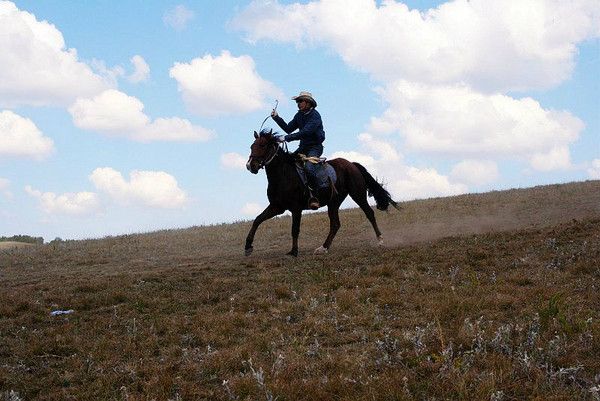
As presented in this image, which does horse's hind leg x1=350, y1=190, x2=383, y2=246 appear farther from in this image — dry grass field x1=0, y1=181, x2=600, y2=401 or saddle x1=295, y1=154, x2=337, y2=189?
dry grass field x1=0, y1=181, x2=600, y2=401

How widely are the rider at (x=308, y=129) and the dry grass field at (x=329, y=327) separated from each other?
2.37 meters

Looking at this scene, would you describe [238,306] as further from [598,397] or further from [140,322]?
[598,397]

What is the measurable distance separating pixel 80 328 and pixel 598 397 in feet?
20.7

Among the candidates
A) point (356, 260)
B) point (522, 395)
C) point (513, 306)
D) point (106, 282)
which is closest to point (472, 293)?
point (513, 306)

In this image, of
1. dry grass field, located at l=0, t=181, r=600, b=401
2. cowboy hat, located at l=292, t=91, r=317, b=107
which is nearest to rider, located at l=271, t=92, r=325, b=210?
cowboy hat, located at l=292, t=91, r=317, b=107

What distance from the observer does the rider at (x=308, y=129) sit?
14.4 metres

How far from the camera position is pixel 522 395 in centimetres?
483

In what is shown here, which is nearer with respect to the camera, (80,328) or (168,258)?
(80,328)

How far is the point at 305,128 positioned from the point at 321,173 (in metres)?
1.23

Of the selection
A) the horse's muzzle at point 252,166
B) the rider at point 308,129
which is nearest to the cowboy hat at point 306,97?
the rider at point 308,129

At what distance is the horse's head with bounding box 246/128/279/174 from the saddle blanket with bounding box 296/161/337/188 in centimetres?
89

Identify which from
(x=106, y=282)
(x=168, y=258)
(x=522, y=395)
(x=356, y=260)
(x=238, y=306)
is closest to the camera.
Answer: (x=522, y=395)

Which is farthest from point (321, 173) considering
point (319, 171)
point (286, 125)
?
point (286, 125)

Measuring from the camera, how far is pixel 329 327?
7012mm
